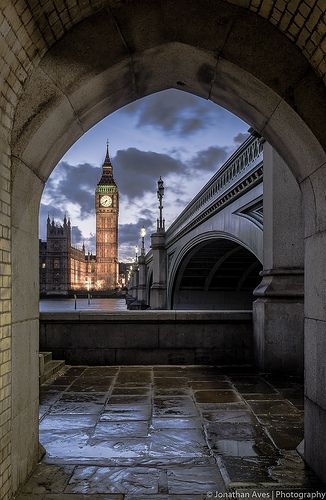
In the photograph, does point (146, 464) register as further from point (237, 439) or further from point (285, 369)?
point (285, 369)

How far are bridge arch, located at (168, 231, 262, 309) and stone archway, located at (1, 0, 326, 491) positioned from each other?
840 inches

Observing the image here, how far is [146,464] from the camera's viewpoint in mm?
4109

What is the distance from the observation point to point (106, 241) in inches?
5906

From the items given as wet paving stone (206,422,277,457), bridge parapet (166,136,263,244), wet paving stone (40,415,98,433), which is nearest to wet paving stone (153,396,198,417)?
wet paving stone (206,422,277,457)

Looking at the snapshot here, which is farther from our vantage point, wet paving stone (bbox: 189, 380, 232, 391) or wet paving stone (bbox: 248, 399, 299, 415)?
wet paving stone (bbox: 189, 380, 232, 391)

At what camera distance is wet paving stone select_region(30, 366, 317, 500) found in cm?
374

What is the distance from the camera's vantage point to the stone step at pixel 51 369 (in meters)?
7.35

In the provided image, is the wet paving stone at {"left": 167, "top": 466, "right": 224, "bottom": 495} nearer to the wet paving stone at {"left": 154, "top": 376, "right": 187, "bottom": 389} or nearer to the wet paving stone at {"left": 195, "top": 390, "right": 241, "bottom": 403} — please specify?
the wet paving stone at {"left": 195, "top": 390, "right": 241, "bottom": 403}

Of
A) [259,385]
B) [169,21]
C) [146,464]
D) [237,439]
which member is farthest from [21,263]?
[259,385]

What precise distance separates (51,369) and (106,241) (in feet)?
470

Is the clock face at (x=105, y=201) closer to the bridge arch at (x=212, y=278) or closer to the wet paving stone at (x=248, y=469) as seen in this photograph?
the bridge arch at (x=212, y=278)

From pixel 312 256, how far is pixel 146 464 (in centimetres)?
236

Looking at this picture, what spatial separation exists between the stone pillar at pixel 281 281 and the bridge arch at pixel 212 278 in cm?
1687

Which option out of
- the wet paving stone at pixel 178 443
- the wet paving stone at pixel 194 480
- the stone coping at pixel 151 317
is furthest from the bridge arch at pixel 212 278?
the wet paving stone at pixel 194 480
